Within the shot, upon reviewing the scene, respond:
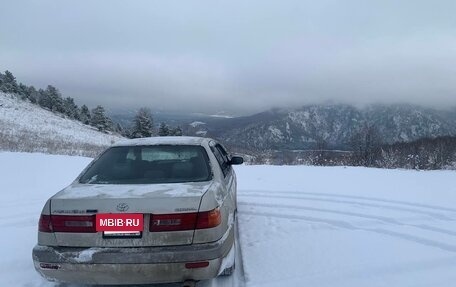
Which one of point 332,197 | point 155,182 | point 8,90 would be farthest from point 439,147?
point 8,90

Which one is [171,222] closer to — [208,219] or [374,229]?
[208,219]

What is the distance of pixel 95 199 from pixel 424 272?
3565mm

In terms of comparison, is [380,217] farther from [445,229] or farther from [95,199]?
[95,199]

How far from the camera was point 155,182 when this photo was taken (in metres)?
3.84

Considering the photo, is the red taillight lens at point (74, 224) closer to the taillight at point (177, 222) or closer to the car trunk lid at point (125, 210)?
the car trunk lid at point (125, 210)

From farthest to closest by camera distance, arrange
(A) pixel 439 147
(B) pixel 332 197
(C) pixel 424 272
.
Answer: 1. (A) pixel 439 147
2. (B) pixel 332 197
3. (C) pixel 424 272

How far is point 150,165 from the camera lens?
434 cm

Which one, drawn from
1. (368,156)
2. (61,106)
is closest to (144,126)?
(61,106)

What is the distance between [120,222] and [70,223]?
17.4 inches

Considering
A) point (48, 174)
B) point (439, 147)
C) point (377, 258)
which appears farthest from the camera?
point (439, 147)

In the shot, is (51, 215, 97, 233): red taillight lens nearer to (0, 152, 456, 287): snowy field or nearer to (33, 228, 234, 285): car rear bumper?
(33, 228, 234, 285): car rear bumper

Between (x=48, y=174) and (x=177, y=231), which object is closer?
(x=177, y=231)

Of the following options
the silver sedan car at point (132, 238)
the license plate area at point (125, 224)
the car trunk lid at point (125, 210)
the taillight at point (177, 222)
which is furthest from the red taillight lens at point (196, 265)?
the license plate area at point (125, 224)

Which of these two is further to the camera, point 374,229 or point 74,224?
point 374,229
